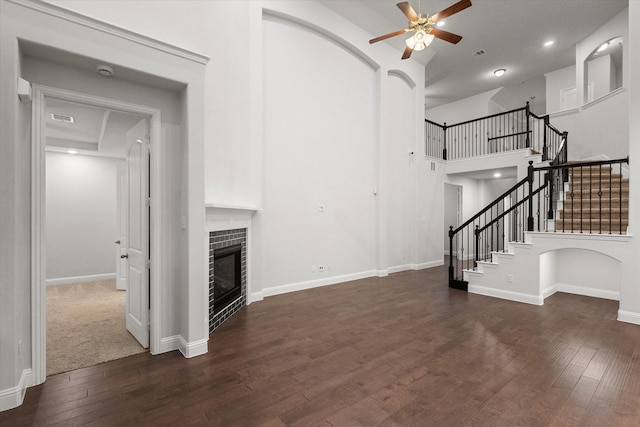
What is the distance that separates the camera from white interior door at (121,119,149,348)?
325cm

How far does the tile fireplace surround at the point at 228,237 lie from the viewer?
3.64m

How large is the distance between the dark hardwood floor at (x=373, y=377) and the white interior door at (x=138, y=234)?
53 centimetres

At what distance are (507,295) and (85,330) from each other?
6.14 m

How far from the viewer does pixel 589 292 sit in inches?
212

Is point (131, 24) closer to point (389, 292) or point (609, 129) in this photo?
point (389, 292)

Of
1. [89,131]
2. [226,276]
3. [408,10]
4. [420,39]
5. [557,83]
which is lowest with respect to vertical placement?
[226,276]

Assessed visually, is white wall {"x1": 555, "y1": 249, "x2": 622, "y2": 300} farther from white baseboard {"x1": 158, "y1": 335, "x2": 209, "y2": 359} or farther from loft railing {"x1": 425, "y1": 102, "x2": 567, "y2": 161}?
white baseboard {"x1": 158, "y1": 335, "x2": 209, "y2": 359}

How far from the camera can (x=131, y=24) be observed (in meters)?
3.15

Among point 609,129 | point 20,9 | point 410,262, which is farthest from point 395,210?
point 20,9

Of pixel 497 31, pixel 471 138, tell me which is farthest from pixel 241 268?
pixel 471 138

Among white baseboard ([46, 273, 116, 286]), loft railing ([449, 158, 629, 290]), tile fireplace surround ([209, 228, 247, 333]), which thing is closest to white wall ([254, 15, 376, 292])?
tile fireplace surround ([209, 228, 247, 333])

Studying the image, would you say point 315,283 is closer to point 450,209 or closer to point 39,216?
point 39,216

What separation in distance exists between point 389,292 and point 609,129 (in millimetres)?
6738

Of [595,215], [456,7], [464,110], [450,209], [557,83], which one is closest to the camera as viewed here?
[456,7]
